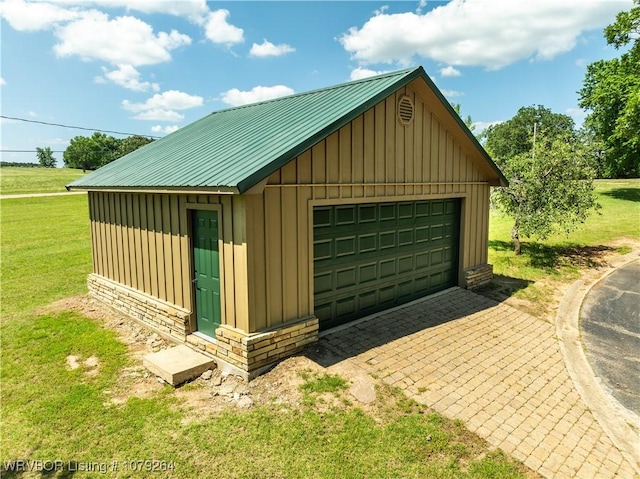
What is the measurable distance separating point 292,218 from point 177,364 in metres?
2.94

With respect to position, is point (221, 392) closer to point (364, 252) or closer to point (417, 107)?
point (364, 252)

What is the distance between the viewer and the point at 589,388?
6.42 meters

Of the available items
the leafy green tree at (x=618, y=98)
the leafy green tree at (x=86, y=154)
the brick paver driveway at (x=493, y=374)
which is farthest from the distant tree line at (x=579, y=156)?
the leafy green tree at (x=86, y=154)

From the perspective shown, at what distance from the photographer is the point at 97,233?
10.3 meters

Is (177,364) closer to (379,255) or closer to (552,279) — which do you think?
(379,255)

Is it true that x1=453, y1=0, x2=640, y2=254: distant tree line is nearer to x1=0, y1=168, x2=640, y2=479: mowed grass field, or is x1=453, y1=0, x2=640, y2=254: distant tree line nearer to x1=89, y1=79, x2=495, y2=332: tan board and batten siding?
x1=89, y1=79, x2=495, y2=332: tan board and batten siding

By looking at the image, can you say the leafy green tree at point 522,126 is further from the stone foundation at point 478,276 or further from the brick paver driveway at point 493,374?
the brick paver driveway at point 493,374

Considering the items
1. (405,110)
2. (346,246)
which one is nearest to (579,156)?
(405,110)

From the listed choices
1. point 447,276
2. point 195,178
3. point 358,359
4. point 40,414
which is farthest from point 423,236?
point 40,414

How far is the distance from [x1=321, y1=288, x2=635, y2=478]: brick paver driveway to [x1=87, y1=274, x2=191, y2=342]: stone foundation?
8.67 feet

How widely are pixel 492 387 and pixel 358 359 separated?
6.80 ft

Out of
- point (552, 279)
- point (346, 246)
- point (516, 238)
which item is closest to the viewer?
point (346, 246)

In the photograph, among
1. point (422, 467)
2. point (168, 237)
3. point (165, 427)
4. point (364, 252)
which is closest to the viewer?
point (422, 467)

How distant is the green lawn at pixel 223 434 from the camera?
4.55 meters
